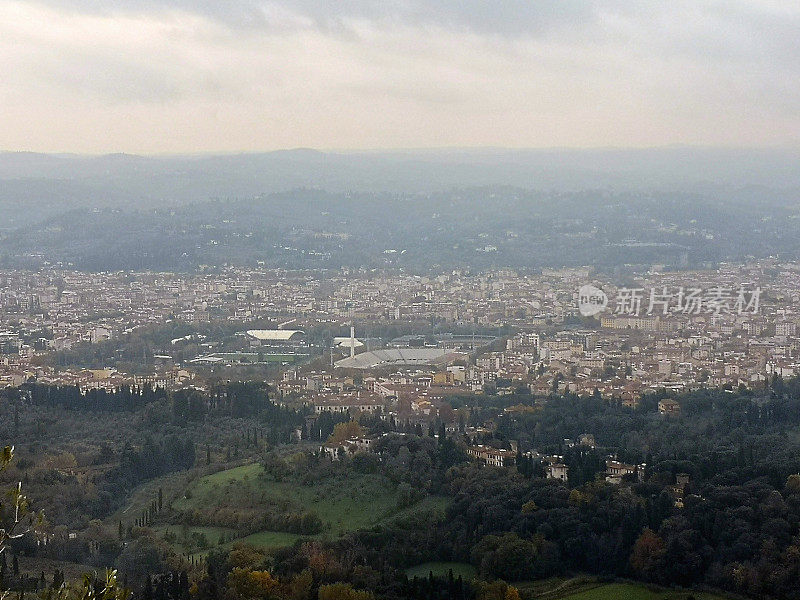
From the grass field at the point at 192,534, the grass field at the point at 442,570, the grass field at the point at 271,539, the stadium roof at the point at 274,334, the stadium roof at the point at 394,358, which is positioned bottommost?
the stadium roof at the point at 274,334

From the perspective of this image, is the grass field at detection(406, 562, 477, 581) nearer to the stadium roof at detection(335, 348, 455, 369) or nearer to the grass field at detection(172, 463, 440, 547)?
the grass field at detection(172, 463, 440, 547)

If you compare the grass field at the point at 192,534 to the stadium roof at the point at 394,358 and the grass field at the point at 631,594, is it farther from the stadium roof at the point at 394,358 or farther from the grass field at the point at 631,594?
the stadium roof at the point at 394,358

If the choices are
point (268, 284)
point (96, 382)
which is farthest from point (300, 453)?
point (268, 284)

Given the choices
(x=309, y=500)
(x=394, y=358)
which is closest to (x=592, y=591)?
(x=309, y=500)

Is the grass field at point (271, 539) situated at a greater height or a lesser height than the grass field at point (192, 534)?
greater

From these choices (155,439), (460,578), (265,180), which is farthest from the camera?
(265,180)

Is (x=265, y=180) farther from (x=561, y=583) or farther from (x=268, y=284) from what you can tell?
(x=561, y=583)

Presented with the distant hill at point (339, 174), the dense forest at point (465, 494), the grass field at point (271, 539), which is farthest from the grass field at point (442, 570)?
the distant hill at point (339, 174)

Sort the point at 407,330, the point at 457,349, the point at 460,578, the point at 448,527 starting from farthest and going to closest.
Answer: the point at 407,330
the point at 457,349
the point at 448,527
the point at 460,578
